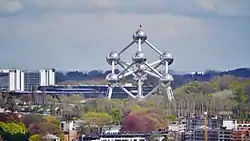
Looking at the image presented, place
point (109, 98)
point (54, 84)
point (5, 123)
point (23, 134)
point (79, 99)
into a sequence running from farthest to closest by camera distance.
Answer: point (54, 84) → point (79, 99) → point (109, 98) → point (5, 123) → point (23, 134)

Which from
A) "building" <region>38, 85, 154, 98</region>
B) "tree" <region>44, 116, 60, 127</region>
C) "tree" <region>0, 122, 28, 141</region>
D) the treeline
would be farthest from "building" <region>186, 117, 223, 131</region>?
the treeline

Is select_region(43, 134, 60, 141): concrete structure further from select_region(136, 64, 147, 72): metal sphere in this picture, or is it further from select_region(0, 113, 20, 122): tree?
select_region(136, 64, 147, 72): metal sphere

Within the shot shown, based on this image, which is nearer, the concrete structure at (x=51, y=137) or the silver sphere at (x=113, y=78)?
the concrete structure at (x=51, y=137)

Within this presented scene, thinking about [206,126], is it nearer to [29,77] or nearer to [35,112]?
[35,112]

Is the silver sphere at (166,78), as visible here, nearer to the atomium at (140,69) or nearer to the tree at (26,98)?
the atomium at (140,69)

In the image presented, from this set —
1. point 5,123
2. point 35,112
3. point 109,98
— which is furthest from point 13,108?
point 5,123

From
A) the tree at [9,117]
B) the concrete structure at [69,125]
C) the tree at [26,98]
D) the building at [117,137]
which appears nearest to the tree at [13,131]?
the tree at [9,117]
